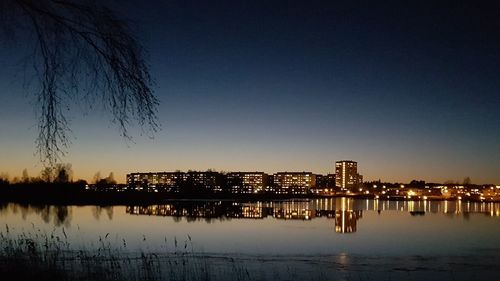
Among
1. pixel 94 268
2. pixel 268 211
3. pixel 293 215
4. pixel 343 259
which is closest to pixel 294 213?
pixel 293 215

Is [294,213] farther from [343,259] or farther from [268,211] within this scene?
[343,259]

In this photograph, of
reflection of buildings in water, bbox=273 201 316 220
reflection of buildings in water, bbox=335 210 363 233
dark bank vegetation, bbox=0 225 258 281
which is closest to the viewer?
dark bank vegetation, bbox=0 225 258 281

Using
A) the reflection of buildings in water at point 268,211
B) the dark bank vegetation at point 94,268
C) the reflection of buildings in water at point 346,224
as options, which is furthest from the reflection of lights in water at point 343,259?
the reflection of buildings in water at point 268,211

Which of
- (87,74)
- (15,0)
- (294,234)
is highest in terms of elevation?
(15,0)

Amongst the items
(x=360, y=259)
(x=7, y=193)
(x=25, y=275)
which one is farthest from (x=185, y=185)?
(x=25, y=275)

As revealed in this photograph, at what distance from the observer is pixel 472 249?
3017 centimetres

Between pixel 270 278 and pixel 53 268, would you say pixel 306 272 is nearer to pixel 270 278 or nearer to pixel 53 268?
pixel 270 278

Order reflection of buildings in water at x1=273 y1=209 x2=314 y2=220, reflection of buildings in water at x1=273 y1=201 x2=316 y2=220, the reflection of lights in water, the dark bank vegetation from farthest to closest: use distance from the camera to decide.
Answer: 1. reflection of buildings in water at x1=273 y1=201 x2=316 y2=220
2. reflection of buildings in water at x1=273 y1=209 x2=314 y2=220
3. the reflection of lights in water
4. the dark bank vegetation

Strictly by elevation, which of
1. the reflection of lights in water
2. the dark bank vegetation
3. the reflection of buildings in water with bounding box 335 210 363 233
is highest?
the dark bank vegetation

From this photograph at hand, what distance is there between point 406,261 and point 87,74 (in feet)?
67.5

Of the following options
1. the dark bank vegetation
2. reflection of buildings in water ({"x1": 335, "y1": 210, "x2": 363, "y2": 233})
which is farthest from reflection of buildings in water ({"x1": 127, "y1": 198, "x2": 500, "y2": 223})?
the dark bank vegetation

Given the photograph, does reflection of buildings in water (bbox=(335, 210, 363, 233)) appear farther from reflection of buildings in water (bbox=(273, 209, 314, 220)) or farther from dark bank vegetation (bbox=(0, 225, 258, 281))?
dark bank vegetation (bbox=(0, 225, 258, 281))

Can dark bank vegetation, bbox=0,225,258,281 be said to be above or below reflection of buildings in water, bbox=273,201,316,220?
above

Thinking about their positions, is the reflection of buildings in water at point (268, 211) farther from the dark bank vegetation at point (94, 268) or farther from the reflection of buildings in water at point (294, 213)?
the dark bank vegetation at point (94, 268)
